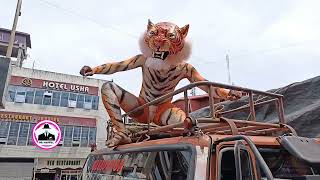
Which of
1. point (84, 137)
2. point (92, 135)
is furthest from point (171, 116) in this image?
point (92, 135)

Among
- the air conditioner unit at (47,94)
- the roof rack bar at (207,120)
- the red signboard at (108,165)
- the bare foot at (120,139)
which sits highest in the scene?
the air conditioner unit at (47,94)

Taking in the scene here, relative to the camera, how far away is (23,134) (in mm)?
23375

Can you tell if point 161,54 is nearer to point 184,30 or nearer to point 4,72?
point 184,30

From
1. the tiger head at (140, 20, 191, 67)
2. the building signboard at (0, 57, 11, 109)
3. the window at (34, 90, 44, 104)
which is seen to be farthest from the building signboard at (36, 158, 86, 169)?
the tiger head at (140, 20, 191, 67)

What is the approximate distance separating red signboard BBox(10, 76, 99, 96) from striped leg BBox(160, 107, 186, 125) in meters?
22.6

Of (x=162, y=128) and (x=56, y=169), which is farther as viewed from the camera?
(x=56, y=169)

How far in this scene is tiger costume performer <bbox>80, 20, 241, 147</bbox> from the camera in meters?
3.92

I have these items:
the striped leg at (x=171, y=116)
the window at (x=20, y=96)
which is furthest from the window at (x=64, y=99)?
the striped leg at (x=171, y=116)

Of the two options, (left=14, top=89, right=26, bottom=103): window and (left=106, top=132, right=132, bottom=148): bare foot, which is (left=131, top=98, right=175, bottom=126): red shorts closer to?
(left=106, top=132, right=132, bottom=148): bare foot

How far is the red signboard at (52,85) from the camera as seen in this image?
2406 cm

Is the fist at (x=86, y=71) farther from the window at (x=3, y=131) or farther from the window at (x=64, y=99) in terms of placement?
the window at (x=64, y=99)

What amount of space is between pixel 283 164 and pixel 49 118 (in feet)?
78.7

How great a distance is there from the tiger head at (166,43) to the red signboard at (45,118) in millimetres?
21696

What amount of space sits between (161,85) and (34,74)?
23.0m
